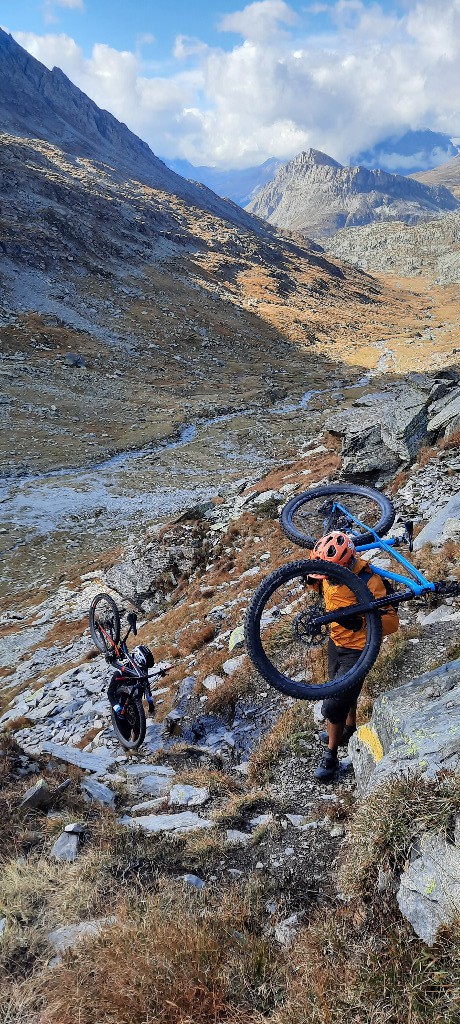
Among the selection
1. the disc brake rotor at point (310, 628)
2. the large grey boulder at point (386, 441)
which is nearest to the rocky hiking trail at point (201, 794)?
the disc brake rotor at point (310, 628)

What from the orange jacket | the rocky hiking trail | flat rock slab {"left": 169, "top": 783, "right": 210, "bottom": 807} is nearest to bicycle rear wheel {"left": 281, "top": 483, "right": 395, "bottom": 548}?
the orange jacket

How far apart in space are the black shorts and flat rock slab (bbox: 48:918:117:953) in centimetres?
308

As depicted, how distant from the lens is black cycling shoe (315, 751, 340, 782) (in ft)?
20.3

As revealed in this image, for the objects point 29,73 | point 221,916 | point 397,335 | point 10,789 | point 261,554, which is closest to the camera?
point 221,916

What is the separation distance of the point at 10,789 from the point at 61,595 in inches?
531

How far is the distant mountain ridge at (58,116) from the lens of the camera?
154 meters

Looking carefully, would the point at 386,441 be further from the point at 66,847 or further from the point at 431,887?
the point at 431,887

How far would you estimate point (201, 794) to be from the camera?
6785 millimetres

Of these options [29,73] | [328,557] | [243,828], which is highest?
[29,73]

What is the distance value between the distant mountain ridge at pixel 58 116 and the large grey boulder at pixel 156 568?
165753mm

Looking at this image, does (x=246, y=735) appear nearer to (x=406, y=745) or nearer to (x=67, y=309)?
(x=406, y=745)

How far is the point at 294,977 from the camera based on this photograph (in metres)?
3.60

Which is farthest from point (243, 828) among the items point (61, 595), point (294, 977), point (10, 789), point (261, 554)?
point (61, 595)

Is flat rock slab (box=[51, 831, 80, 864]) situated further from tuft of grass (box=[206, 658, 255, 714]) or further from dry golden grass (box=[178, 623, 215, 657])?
dry golden grass (box=[178, 623, 215, 657])
